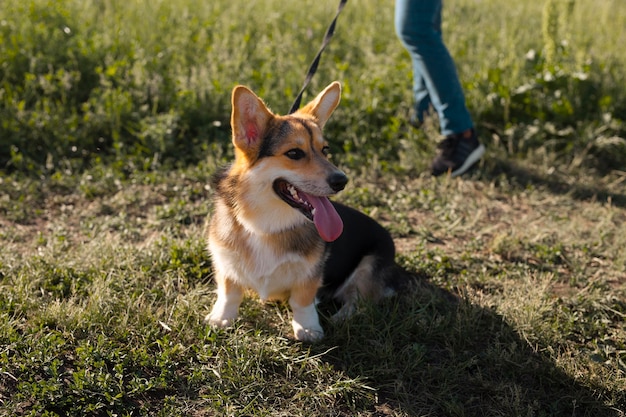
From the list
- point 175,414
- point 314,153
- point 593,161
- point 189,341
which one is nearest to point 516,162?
point 593,161

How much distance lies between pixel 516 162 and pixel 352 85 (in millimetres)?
1643

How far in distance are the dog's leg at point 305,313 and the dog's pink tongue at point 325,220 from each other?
1.05 ft

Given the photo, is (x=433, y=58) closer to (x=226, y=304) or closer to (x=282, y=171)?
(x=282, y=171)

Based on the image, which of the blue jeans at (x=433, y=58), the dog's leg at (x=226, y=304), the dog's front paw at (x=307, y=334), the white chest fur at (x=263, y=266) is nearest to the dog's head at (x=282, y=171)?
the white chest fur at (x=263, y=266)

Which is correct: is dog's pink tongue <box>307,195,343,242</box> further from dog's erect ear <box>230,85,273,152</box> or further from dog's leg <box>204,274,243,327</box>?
dog's leg <box>204,274,243,327</box>

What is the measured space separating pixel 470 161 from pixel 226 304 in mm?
2770

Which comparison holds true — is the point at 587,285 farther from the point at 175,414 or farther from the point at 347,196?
the point at 175,414

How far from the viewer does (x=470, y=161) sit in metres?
5.34

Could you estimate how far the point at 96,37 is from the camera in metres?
6.14

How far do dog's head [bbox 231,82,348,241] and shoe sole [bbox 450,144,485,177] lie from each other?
2380 millimetres

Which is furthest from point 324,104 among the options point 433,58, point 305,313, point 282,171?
point 433,58

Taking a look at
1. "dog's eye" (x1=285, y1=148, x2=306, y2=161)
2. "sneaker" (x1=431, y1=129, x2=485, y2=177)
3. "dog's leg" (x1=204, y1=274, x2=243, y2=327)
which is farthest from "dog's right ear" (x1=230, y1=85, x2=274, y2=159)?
"sneaker" (x1=431, y1=129, x2=485, y2=177)

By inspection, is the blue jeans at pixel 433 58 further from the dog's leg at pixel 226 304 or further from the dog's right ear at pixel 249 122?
the dog's leg at pixel 226 304

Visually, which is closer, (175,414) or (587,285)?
(175,414)
